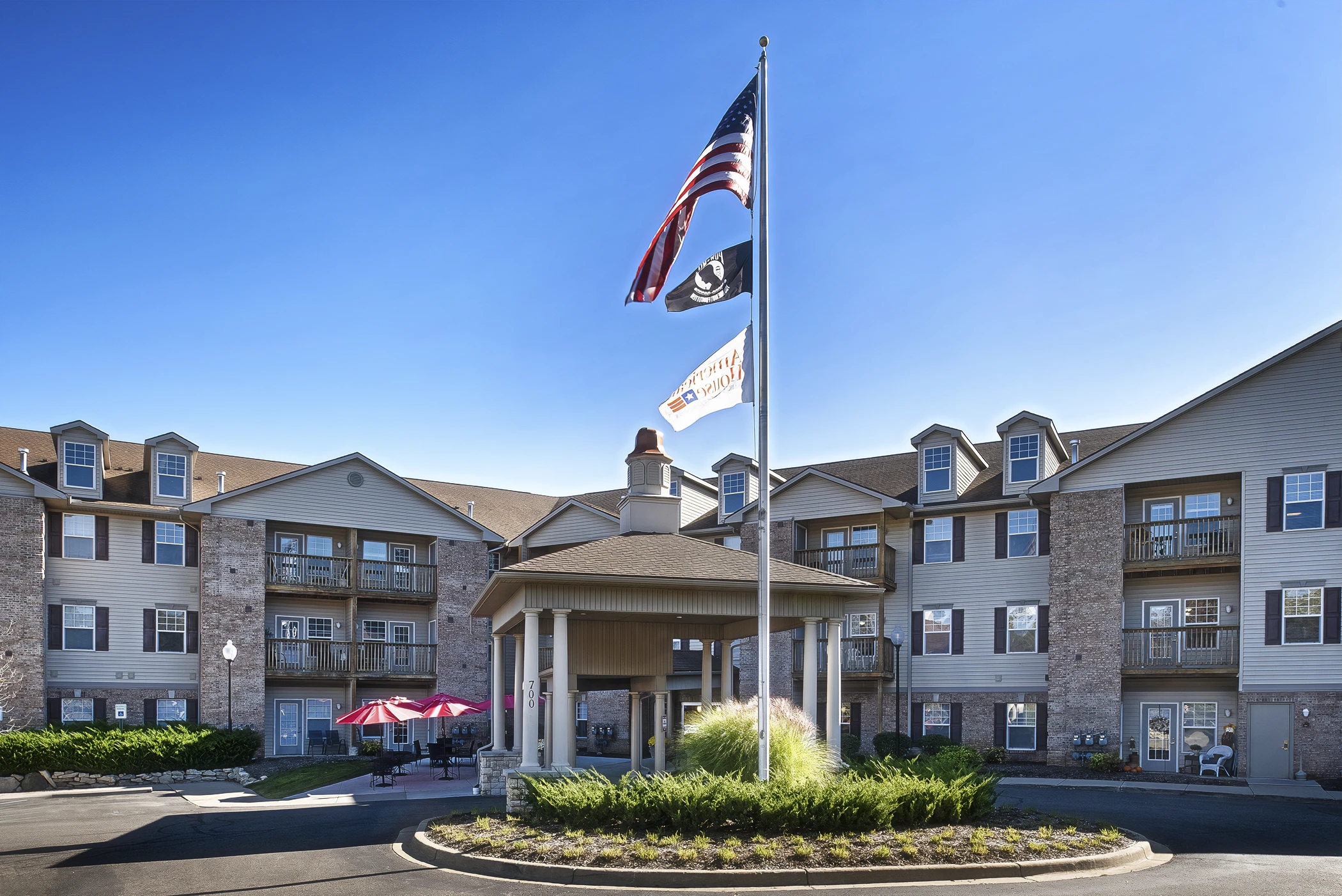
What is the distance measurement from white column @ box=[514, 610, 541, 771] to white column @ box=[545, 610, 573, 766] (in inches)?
12.6

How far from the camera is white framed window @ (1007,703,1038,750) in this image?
31.7m

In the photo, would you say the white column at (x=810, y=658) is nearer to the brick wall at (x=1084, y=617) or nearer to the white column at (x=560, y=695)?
the white column at (x=560, y=695)

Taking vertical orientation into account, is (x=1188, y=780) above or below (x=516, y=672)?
below

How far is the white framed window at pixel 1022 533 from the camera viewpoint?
3244cm

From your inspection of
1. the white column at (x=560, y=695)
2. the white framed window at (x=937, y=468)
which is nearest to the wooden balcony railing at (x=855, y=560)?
the white framed window at (x=937, y=468)

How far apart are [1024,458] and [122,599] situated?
27621 mm

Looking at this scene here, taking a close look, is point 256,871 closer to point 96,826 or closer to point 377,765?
point 96,826

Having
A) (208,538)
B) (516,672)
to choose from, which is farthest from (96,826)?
(208,538)

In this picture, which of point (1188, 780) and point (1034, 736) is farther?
point (1034, 736)

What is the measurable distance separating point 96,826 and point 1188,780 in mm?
23302

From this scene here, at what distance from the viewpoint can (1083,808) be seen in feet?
62.4

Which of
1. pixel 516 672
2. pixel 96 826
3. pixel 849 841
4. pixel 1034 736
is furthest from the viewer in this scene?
pixel 1034 736

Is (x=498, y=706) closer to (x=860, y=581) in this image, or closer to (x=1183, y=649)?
(x=860, y=581)

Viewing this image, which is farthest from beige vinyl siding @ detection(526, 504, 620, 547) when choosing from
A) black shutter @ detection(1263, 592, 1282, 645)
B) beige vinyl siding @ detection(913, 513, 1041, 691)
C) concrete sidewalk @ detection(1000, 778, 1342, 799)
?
black shutter @ detection(1263, 592, 1282, 645)
